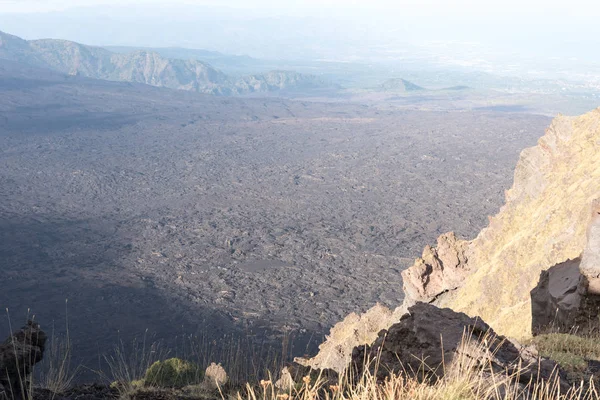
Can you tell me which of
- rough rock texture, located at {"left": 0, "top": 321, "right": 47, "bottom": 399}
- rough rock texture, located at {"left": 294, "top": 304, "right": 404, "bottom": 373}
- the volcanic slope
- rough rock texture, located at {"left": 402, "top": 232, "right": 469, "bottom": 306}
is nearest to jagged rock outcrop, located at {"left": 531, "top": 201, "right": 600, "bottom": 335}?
rough rock texture, located at {"left": 294, "top": 304, "right": 404, "bottom": 373}

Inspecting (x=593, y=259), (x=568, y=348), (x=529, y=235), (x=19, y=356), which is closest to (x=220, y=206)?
(x=529, y=235)

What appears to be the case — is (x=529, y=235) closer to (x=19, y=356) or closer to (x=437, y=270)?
(x=437, y=270)

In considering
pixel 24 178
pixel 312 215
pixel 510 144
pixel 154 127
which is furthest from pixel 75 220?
pixel 510 144

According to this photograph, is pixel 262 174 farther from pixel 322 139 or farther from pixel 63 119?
pixel 63 119

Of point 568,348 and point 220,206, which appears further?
point 220,206

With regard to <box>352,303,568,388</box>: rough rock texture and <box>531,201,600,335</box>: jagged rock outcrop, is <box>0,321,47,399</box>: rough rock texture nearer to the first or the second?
<box>352,303,568,388</box>: rough rock texture

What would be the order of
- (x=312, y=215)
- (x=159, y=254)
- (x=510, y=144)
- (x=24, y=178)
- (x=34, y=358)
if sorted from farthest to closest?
(x=510, y=144) < (x=24, y=178) < (x=312, y=215) < (x=159, y=254) < (x=34, y=358)
